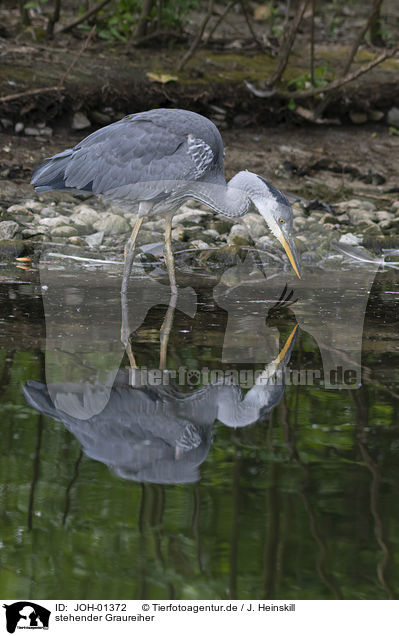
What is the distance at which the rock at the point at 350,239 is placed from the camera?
26.2ft

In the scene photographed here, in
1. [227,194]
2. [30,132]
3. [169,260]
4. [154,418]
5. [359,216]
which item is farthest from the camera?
[30,132]

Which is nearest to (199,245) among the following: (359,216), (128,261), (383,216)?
(128,261)

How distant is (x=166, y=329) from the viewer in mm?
5359

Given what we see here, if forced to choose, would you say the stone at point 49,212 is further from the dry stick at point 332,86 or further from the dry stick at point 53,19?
the dry stick at point 332,86

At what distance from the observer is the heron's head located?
5965mm

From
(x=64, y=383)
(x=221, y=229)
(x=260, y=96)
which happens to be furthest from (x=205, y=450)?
(x=260, y=96)

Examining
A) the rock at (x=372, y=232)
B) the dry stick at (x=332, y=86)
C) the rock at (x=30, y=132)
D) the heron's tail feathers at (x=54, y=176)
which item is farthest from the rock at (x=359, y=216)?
the rock at (x=30, y=132)

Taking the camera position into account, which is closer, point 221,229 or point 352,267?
point 352,267

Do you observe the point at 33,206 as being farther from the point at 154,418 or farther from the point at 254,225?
the point at 154,418

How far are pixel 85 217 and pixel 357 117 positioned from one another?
4646 mm

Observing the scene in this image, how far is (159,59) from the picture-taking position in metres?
11.0
